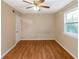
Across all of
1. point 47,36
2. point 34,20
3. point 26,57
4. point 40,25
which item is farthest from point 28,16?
point 26,57

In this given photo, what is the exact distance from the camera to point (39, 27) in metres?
8.77

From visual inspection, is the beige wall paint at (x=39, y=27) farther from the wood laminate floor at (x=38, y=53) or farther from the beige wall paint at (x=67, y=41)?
the wood laminate floor at (x=38, y=53)

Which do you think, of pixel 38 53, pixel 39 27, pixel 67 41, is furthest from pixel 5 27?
pixel 39 27

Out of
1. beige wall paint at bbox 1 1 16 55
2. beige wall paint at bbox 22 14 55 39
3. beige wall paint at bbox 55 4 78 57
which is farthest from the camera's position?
beige wall paint at bbox 22 14 55 39

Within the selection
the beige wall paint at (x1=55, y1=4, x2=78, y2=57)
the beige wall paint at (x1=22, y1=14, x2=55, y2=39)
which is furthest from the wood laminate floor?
the beige wall paint at (x1=22, y1=14, x2=55, y2=39)

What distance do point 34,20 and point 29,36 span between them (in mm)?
1393

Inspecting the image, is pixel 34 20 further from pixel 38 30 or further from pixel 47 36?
pixel 47 36

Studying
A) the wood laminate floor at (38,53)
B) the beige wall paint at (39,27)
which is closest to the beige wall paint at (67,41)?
the wood laminate floor at (38,53)

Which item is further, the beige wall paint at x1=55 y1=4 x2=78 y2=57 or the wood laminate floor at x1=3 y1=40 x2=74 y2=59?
the wood laminate floor at x1=3 y1=40 x2=74 y2=59

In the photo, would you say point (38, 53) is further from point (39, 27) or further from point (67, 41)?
point (39, 27)

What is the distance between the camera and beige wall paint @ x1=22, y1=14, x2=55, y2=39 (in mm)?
8727

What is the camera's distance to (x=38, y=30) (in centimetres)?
879

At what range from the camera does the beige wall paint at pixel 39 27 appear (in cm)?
873

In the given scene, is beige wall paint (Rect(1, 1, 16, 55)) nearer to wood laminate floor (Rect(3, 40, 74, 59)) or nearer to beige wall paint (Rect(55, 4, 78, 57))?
wood laminate floor (Rect(3, 40, 74, 59))
